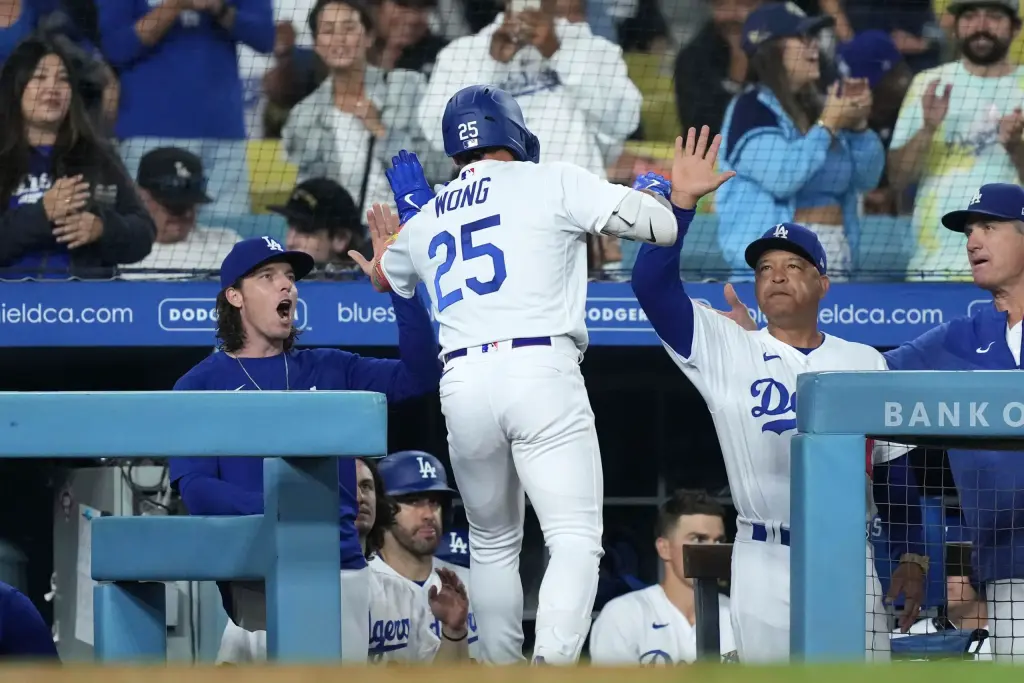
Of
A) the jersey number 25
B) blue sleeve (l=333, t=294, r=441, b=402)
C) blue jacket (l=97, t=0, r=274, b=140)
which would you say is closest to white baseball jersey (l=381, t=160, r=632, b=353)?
the jersey number 25

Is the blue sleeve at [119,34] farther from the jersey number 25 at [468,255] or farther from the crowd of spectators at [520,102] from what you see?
the jersey number 25 at [468,255]

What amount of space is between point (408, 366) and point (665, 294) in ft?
2.05

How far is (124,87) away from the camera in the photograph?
6.73 m

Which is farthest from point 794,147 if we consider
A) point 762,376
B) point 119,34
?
point 762,376

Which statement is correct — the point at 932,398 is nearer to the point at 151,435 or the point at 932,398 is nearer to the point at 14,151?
the point at 151,435

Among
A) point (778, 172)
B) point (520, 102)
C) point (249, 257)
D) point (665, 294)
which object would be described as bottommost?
point (665, 294)

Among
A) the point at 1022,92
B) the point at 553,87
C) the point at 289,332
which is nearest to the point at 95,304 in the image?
the point at 553,87

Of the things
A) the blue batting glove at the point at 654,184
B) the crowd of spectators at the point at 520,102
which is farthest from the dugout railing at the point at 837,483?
the crowd of spectators at the point at 520,102

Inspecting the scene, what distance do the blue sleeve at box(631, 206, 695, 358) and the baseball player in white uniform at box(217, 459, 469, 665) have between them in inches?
40.1

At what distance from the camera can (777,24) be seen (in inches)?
275

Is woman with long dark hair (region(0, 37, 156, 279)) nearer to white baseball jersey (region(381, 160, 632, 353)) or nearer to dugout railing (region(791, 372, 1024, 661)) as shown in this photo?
white baseball jersey (region(381, 160, 632, 353))

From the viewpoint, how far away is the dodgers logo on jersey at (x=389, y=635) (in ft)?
13.8

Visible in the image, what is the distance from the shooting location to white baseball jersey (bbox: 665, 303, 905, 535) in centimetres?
341

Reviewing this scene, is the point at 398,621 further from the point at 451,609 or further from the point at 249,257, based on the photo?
A: the point at 249,257
